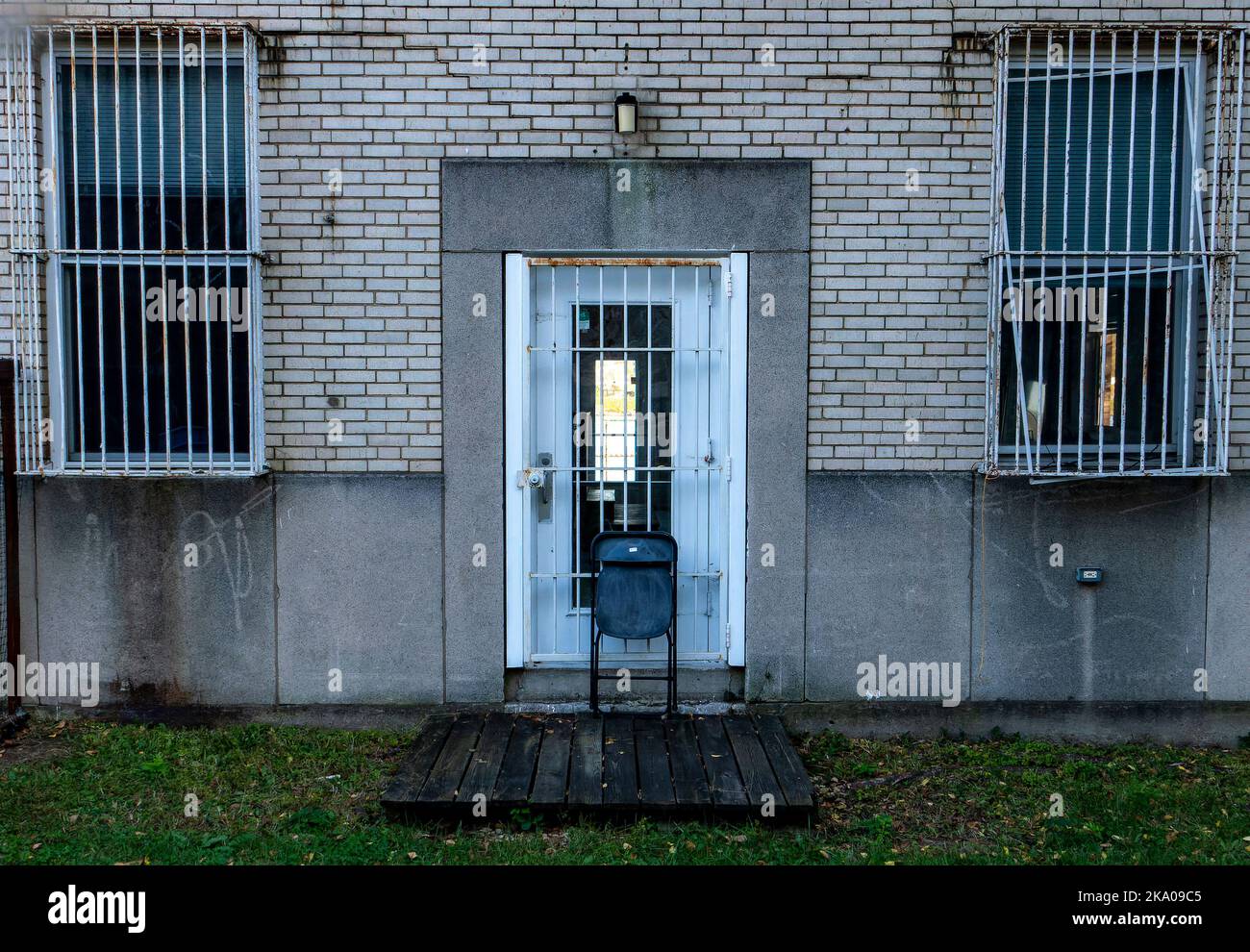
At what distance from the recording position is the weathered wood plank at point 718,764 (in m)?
4.35

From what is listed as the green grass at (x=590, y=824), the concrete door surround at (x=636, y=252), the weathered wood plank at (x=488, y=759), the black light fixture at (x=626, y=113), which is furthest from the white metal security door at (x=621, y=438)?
the green grass at (x=590, y=824)

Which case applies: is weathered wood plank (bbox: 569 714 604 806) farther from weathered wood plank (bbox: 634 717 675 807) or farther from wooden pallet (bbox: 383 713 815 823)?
weathered wood plank (bbox: 634 717 675 807)

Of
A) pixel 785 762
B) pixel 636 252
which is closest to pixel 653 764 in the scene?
pixel 785 762

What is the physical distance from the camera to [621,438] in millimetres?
5602

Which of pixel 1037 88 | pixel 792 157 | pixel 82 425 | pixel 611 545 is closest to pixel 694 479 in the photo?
pixel 611 545

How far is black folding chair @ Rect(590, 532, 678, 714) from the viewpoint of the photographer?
5309mm

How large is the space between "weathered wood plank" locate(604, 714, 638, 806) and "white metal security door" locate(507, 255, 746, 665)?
0.48 meters

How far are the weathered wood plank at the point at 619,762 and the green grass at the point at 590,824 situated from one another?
13cm

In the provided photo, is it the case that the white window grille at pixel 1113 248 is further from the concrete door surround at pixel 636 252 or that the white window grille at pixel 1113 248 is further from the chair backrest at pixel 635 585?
the chair backrest at pixel 635 585

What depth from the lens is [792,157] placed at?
538 cm

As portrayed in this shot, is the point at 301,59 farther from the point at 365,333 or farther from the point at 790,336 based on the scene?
the point at 790,336

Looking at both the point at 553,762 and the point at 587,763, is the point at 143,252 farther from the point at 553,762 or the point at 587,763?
the point at 587,763

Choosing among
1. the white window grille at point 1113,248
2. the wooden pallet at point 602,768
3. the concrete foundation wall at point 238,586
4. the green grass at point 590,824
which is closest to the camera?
the green grass at point 590,824

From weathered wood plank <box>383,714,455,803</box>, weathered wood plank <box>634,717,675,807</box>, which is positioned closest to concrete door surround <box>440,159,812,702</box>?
weathered wood plank <box>383,714,455,803</box>
